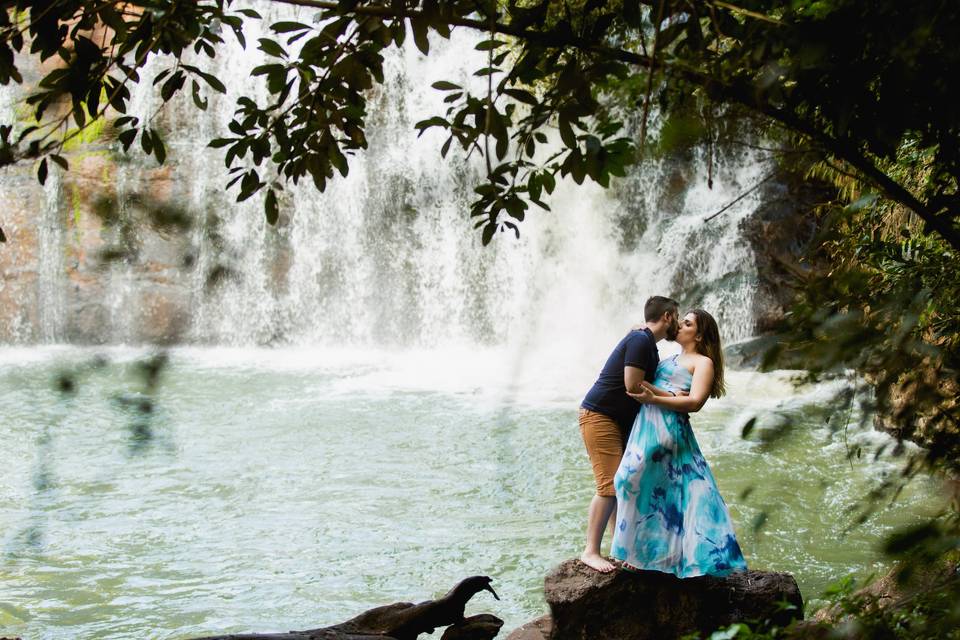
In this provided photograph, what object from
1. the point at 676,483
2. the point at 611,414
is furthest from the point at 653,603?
the point at 611,414

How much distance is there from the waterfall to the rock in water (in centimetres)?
1184

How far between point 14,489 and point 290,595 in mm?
4138

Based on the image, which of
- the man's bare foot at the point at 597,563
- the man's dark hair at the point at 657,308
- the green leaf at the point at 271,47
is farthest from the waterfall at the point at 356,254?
the green leaf at the point at 271,47

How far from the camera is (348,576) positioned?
679cm

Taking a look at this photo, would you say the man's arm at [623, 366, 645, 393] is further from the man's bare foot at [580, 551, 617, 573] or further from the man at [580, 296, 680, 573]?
the man's bare foot at [580, 551, 617, 573]

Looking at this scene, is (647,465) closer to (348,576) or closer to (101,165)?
(348,576)

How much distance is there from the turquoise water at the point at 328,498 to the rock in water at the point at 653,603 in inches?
30.7

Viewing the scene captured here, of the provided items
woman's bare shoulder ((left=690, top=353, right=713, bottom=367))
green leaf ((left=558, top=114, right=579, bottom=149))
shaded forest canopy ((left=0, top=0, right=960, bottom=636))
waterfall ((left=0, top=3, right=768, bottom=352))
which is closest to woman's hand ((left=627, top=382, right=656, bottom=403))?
woman's bare shoulder ((left=690, top=353, right=713, bottom=367))

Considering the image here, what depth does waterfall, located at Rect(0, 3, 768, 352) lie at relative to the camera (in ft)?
56.4

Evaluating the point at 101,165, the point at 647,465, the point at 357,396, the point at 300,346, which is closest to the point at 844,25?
the point at 647,465

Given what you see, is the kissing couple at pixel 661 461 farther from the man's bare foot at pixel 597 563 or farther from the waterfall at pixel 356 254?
the waterfall at pixel 356 254

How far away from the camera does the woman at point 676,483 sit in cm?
466

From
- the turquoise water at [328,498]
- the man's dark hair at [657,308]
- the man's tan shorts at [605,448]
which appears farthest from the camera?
→ the turquoise water at [328,498]

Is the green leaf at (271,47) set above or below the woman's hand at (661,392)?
above
